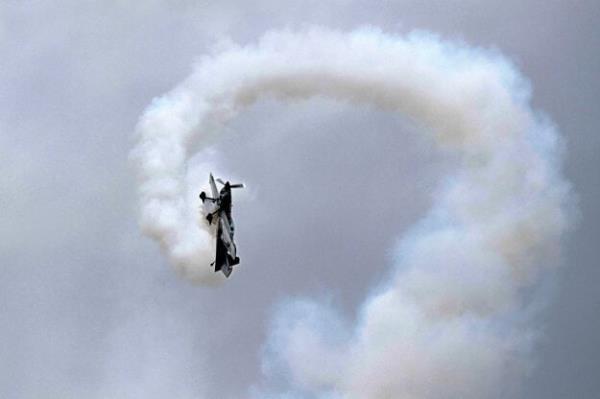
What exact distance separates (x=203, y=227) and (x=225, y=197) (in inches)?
121

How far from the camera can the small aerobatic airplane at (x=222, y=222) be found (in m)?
146

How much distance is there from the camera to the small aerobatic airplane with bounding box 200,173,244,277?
5758 inches

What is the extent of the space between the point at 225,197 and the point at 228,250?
445 centimetres

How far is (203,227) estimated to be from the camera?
146500mm

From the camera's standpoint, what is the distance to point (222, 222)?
147 m

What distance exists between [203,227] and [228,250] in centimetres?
287

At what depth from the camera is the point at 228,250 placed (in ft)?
483

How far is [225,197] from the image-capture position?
481 ft
